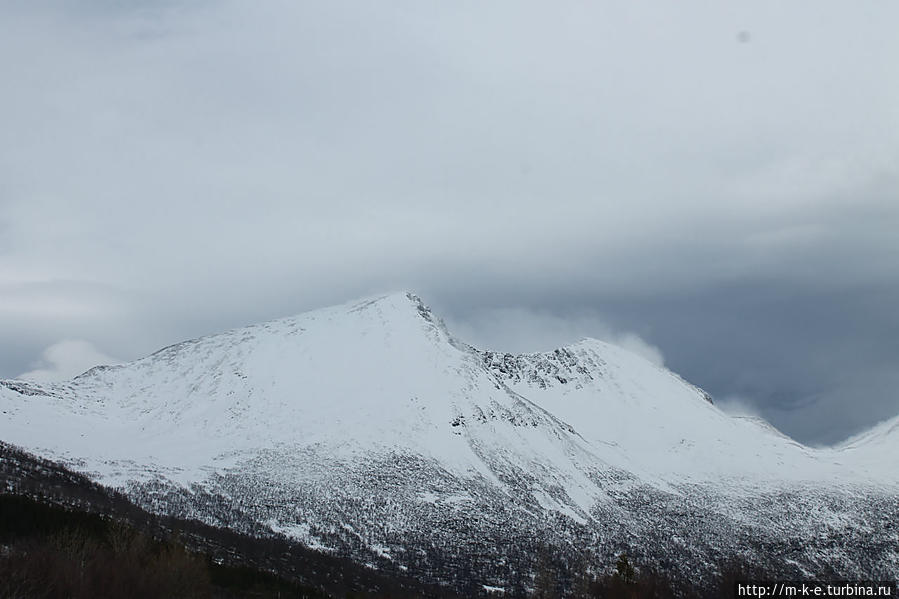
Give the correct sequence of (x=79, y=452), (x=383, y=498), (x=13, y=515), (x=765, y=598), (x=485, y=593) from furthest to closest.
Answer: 1. (x=383, y=498)
2. (x=79, y=452)
3. (x=485, y=593)
4. (x=765, y=598)
5. (x=13, y=515)

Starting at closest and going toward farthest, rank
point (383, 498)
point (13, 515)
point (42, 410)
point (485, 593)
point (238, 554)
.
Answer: point (13, 515) < point (238, 554) < point (485, 593) < point (383, 498) < point (42, 410)

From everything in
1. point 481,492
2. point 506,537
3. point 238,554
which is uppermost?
point 481,492

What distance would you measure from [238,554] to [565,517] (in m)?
117

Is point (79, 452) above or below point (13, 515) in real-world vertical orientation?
above

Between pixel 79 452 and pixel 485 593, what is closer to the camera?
pixel 485 593

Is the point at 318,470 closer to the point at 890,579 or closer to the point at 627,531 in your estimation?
the point at 627,531

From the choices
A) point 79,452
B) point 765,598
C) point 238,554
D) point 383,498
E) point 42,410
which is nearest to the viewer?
point 765,598

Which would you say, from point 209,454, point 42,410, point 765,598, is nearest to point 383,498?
point 209,454

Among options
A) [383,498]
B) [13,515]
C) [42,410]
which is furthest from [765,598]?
[42,410]

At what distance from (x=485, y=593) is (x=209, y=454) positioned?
98.3 meters

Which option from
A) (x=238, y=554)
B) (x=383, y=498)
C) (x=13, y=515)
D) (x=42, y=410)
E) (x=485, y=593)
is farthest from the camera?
(x=42, y=410)

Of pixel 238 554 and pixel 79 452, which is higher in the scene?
pixel 79 452

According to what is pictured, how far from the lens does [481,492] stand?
19662 cm

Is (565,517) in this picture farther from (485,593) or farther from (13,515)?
(13,515)
